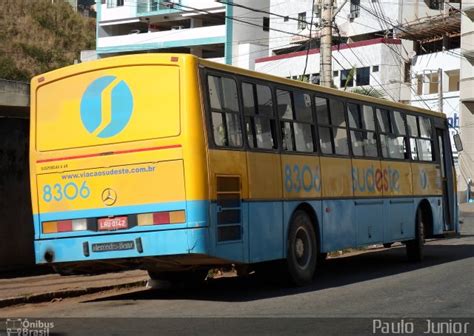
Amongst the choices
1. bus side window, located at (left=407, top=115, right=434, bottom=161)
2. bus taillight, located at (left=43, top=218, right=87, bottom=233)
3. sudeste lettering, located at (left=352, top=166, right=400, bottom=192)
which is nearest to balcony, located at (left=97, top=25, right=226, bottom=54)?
bus side window, located at (left=407, top=115, right=434, bottom=161)

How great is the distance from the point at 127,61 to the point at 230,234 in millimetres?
2736

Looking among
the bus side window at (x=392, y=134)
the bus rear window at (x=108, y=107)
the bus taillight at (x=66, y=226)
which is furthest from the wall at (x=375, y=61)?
the bus taillight at (x=66, y=226)

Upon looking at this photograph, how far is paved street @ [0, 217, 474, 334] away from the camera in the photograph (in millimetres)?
9234

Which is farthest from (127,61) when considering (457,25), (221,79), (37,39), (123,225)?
(37,39)

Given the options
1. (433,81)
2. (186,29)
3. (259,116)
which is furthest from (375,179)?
(186,29)

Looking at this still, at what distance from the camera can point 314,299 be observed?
10.2 meters

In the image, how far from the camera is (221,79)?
10.0 metres

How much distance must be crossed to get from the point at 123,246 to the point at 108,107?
1907mm

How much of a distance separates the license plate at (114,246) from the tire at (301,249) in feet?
8.68

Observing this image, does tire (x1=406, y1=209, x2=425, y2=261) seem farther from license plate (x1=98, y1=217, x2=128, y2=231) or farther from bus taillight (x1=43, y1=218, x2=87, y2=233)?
bus taillight (x1=43, y1=218, x2=87, y2=233)

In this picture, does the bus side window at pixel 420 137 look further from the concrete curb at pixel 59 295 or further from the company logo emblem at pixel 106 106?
the company logo emblem at pixel 106 106

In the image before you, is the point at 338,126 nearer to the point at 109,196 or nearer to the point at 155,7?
the point at 109,196

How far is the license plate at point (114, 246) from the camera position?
31.4ft

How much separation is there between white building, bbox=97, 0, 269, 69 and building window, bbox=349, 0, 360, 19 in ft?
22.2
